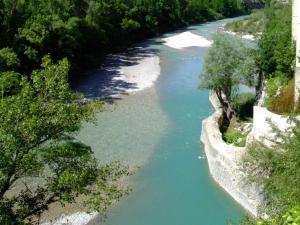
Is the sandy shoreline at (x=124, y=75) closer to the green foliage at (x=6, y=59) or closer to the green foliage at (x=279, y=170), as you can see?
the green foliage at (x=6, y=59)

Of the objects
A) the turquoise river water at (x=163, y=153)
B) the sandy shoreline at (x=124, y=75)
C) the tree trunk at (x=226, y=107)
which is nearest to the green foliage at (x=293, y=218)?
the turquoise river water at (x=163, y=153)

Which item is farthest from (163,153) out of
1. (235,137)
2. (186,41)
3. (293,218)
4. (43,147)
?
(186,41)

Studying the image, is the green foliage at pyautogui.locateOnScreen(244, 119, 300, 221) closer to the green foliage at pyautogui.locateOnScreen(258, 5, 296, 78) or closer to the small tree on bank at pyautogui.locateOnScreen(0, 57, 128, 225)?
the small tree on bank at pyautogui.locateOnScreen(0, 57, 128, 225)

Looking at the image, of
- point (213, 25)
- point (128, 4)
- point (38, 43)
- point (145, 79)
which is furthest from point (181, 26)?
point (38, 43)

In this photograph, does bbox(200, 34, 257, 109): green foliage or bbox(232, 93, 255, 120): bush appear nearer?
bbox(200, 34, 257, 109): green foliage

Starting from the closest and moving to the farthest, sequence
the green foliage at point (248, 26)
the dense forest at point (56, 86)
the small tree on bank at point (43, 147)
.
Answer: the small tree on bank at point (43, 147)
the dense forest at point (56, 86)
the green foliage at point (248, 26)

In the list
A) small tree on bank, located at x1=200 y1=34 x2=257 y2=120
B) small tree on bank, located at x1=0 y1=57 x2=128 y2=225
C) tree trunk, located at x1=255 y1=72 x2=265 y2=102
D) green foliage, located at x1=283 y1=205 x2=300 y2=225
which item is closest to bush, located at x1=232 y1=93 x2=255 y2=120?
tree trunk, located at x1=255 y1=72 x2=265 y2=102
